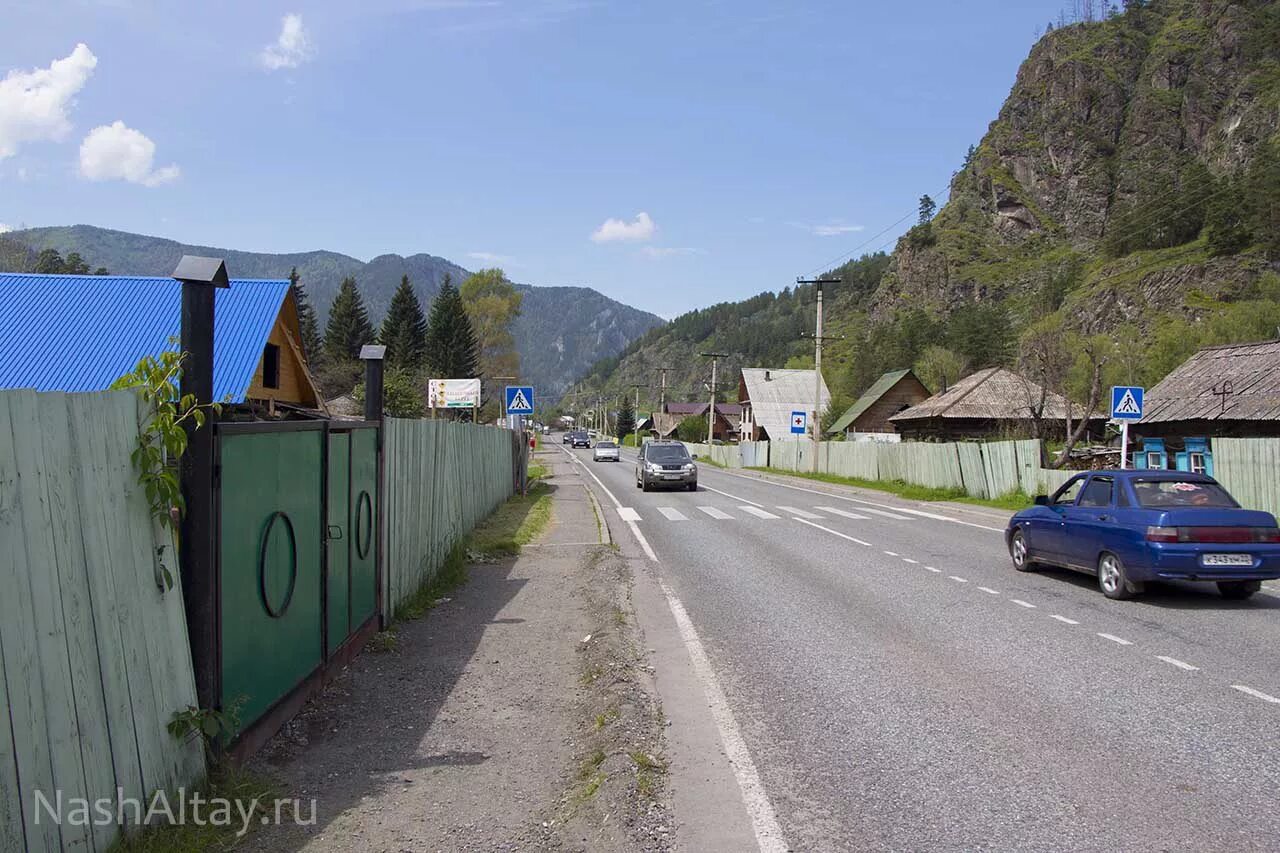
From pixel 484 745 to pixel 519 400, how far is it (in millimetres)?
21610

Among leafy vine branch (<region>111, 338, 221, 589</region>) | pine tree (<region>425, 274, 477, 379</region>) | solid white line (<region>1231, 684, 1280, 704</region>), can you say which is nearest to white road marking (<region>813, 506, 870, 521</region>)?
solid white line (<region>1231, 684, 1280, 704</region>)

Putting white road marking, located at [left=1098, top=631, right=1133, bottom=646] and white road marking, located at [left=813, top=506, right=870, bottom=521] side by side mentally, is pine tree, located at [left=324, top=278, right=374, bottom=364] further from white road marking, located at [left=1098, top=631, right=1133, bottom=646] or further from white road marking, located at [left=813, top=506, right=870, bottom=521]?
white road marking, located at [left=1098, top=631, right=1133, bottom=646]

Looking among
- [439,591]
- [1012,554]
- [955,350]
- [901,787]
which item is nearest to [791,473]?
[1012,554]

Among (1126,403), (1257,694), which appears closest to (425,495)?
(1257,694)

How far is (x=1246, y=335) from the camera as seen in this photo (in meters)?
60.8

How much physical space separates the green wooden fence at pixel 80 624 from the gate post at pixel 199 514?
10 cm

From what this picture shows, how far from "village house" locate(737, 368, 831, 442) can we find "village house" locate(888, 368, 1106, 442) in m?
29.4

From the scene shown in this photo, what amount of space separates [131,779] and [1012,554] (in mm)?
11574

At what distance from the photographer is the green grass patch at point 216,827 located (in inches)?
144

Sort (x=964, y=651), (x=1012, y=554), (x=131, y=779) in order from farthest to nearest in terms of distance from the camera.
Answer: (x=1012, y=554), (x=964, y=651), (x=131, y=779)

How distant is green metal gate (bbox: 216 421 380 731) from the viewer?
4641 mm

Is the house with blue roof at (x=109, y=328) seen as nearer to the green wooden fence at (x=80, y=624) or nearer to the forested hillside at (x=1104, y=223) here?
the green wooden fence at (x=80, y=624)

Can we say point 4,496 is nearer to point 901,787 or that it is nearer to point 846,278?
point 901,787

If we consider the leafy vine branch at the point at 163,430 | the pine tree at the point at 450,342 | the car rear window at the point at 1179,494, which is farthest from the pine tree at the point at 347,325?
the leafy vine branch at the point at 163,430
